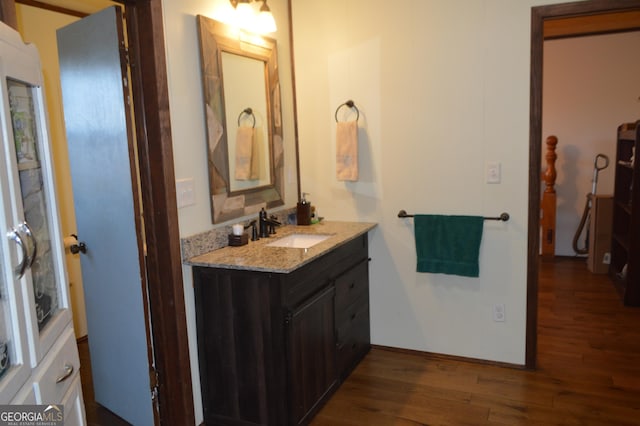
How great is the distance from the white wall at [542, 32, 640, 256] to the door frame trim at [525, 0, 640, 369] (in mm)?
2947

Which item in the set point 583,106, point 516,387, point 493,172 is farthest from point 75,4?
point 583,106

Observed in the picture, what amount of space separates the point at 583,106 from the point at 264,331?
4675 millimetres

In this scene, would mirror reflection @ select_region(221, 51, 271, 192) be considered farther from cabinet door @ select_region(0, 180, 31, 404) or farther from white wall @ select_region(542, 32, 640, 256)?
white wall @ select_region(542, 32, 640, 256)

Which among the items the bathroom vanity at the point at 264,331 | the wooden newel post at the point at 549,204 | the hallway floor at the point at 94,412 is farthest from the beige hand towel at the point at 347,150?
the wooden newel post at the point at 549,204

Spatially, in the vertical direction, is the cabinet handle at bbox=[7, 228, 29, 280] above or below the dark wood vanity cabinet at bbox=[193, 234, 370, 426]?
above

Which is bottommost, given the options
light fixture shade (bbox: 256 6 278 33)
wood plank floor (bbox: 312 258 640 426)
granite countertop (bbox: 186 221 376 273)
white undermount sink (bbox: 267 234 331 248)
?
wood plank floor (bbox: 312 258 640 426)

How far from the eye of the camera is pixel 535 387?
286 cm

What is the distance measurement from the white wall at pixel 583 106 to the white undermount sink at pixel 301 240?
Result: 374cm

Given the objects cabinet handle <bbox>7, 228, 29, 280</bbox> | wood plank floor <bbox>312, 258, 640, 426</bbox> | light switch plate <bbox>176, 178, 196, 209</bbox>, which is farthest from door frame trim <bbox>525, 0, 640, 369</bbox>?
cabinet handle <bbox>7, 228, 29, 280</bbox>

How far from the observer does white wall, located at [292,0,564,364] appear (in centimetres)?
294

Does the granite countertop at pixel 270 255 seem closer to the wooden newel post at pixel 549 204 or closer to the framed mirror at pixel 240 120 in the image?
the framed mirror at pixel 240 120

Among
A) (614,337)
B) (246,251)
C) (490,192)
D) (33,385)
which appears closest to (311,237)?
(246,251)

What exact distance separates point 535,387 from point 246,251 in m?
1.82

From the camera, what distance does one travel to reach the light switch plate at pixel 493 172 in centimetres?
298
